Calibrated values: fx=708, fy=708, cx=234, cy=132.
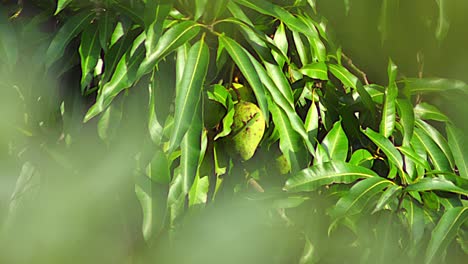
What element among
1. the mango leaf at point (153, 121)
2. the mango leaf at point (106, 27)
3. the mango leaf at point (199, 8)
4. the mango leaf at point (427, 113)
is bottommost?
the mango leaf at point (427, 113)

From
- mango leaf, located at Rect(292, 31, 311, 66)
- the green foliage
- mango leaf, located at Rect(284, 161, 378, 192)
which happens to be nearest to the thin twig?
the green foliage

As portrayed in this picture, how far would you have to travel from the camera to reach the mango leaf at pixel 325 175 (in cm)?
133

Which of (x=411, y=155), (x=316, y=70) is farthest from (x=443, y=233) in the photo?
(x=316, y=70)

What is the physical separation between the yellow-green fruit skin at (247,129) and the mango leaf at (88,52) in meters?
0.27

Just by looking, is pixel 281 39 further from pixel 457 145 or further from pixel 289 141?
pixel 457 145

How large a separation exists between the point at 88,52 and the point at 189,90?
0.22m

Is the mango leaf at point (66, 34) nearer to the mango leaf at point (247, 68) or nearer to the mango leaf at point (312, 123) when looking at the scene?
the mango leaf at point (247, 68)

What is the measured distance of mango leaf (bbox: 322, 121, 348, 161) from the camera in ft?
4.65

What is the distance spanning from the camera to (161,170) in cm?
126

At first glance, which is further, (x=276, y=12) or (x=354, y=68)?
(x=354, y=68)

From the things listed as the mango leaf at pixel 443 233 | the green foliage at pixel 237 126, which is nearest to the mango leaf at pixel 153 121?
the green foliage at pixel 237 126

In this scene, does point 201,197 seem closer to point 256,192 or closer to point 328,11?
point 256,192

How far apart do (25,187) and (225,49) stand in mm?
462

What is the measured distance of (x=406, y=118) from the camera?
1.44 m
